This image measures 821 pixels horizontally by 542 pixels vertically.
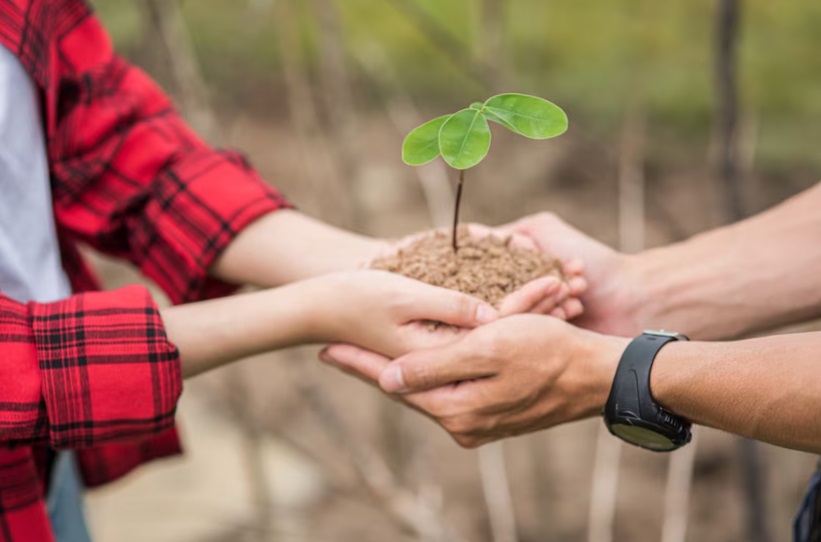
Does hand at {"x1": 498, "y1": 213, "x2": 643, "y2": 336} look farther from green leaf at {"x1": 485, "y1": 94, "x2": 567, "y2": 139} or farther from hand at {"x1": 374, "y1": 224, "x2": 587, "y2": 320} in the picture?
green leaf at {"x1": 485, "y1": 94, "x2": 567, "y2": 139}

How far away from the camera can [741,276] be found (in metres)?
1.04

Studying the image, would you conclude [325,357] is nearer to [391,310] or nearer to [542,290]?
[391,310]

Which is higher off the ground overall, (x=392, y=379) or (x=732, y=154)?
(x=732, y=154)

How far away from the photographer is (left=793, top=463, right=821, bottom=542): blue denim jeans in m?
0.90

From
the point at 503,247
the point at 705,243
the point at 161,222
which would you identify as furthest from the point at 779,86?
the point at 161,222

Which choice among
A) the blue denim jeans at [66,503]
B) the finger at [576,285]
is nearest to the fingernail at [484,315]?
the finger at [576,285]

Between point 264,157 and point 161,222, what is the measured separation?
78.3 inches

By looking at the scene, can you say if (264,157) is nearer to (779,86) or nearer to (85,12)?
(779,86)

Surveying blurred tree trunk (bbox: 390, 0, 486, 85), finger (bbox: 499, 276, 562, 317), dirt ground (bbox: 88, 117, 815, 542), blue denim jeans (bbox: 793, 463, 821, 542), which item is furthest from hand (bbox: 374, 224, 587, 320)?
dirt ground (bbox: 88, 117, 815, 542)

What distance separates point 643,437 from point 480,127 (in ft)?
1.07

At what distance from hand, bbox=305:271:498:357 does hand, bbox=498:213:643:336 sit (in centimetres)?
17

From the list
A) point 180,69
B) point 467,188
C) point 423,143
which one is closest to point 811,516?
point 423,143

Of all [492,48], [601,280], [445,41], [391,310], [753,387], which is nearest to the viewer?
[753,387]

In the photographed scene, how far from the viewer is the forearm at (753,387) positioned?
0.75 m
